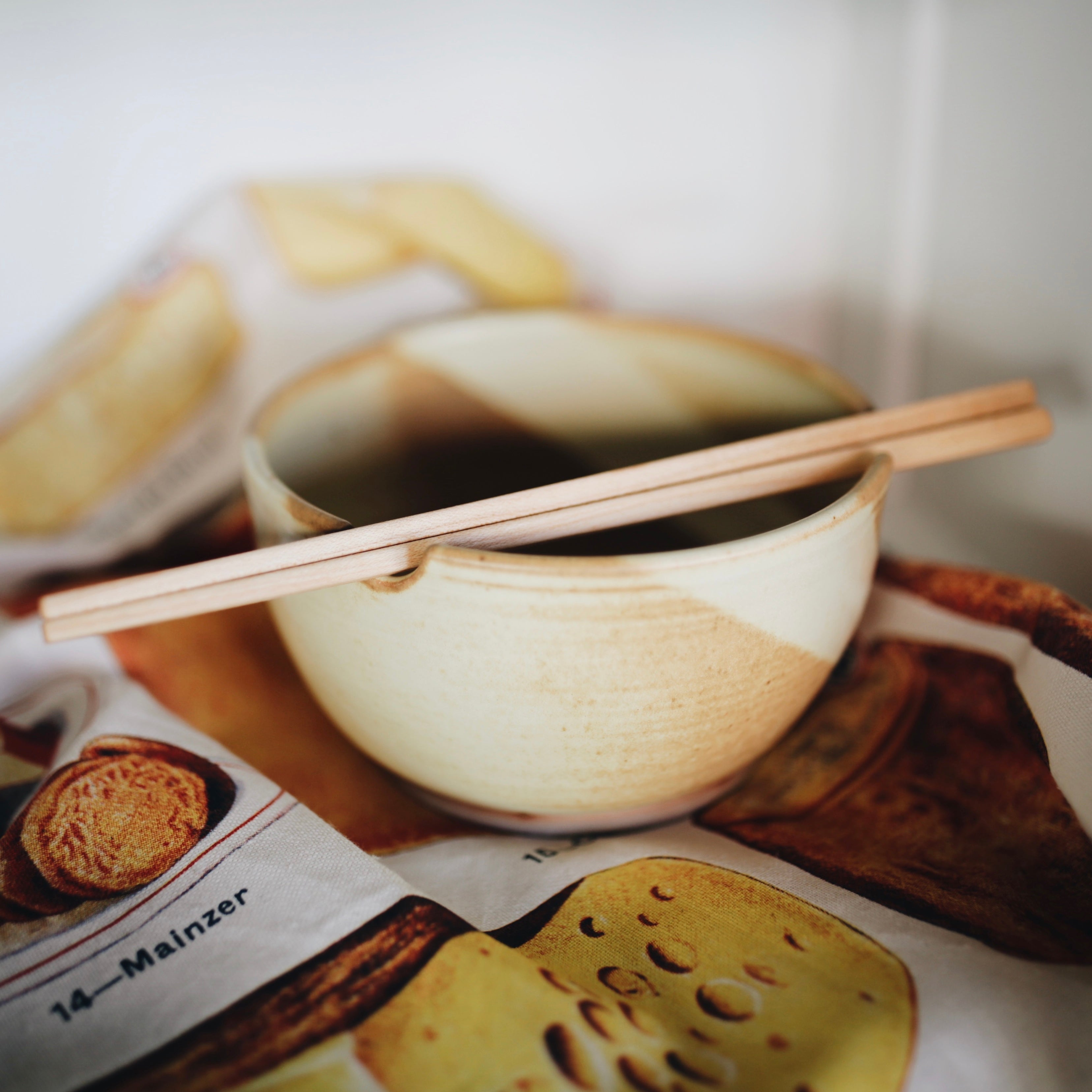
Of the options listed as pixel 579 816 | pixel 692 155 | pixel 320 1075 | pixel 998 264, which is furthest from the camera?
pixel 692 155

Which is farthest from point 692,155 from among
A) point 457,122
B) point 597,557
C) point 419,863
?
point 419,863

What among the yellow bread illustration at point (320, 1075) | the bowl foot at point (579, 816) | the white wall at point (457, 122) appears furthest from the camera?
the white wall at point (457, 122)

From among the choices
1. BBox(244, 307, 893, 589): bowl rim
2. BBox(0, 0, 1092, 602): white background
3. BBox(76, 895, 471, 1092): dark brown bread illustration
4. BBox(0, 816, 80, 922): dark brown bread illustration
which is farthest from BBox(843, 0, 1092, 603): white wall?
BBox(0, 816, 80, 922): dark brown bread illustration

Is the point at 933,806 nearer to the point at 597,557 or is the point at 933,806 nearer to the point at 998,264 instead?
the point at 597,557

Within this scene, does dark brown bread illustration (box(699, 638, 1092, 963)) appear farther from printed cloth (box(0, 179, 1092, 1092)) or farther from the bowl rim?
the bowl rim

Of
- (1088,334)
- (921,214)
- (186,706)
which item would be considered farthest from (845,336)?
(186,706)

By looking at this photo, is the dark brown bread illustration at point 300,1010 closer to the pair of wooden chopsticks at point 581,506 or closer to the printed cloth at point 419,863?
the printed cloth at point 419,863

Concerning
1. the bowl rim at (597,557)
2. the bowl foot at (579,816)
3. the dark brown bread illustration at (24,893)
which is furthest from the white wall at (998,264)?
the dark brown bread illustration at (24,893)
